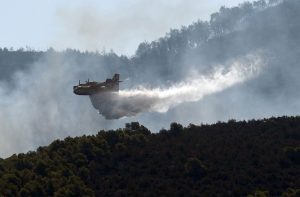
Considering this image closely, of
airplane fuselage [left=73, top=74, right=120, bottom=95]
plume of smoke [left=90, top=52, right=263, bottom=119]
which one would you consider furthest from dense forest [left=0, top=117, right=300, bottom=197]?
plume of smoke [left=90, top=52, right=263, bottom=119]

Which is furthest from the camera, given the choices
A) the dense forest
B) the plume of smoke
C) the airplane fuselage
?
the plume of smoke

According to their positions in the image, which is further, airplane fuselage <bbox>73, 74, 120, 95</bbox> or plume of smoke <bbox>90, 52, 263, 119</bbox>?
plume of smoke <bbox>90, 52, 263, 119</bbox>

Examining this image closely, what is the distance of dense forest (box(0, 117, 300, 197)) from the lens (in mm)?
73562

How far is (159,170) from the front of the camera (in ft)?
263

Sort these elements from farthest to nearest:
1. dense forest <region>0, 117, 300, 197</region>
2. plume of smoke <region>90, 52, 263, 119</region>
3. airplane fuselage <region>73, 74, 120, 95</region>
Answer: plume of smoke <region>90, 52, 263, 119</region>
airplane fuselage <region>73, 74, 120, 95</region>
dense forest <region>0, 117, 300, 197</region>

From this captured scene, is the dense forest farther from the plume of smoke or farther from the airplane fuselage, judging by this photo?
the plume of smoke

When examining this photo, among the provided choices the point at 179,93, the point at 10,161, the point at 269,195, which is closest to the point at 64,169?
the point at 10,161

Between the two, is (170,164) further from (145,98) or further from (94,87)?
(145,98)

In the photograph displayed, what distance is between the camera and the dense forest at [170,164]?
241 feet

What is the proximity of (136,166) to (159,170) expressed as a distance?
10.7ft

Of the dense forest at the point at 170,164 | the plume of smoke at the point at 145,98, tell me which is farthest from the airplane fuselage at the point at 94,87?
the dense forest at the point at 170,164

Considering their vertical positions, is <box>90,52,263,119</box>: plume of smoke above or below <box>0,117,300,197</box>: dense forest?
above

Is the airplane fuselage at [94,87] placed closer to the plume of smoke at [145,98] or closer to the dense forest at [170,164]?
the plume of smoke at [145,98]

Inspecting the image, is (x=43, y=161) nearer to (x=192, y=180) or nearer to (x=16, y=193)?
(x=16, y=193)
